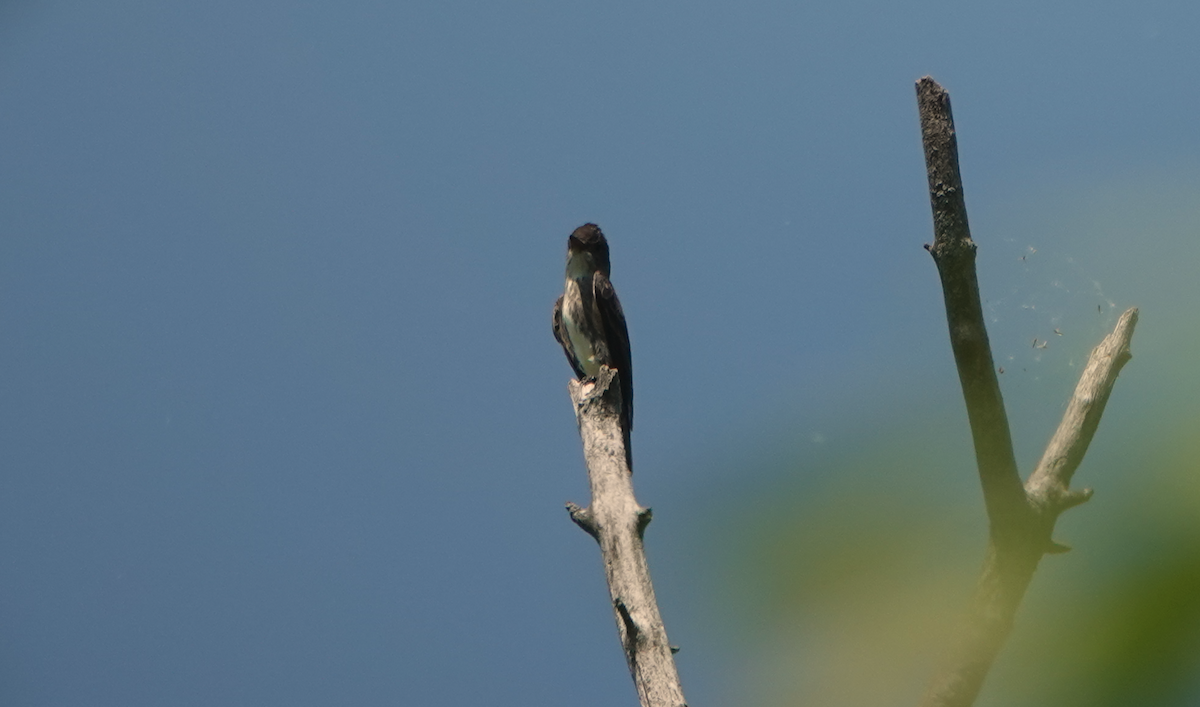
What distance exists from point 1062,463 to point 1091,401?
0.32 metres

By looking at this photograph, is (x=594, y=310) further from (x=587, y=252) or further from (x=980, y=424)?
(x=980, y=424)

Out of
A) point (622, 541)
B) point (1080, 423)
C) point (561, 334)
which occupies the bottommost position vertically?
point (622, 541)

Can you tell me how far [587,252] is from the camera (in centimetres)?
598

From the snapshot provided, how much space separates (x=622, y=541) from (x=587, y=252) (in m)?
3.25

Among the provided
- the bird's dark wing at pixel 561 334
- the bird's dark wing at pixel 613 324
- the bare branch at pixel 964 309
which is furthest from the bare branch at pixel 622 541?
the bird's dark wing at pixel 561 334

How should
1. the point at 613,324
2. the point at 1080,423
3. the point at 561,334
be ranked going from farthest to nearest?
the point at 561,334
the point at 613,324
the point at 1080,423

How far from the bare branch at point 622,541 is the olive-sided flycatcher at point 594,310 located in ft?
6.23

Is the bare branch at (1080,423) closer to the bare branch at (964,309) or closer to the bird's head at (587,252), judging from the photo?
the bare branch at (964,309)

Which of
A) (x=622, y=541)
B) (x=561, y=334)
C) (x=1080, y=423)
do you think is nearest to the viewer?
(x=622, y=541)

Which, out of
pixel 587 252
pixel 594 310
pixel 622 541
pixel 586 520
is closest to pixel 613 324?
pixel 594 310

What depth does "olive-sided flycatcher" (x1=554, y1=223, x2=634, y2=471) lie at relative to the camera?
5.91 metres

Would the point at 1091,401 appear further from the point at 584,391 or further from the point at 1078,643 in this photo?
the point at 1078,643

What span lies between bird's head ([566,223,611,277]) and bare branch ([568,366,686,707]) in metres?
2.04

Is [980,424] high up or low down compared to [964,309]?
down
